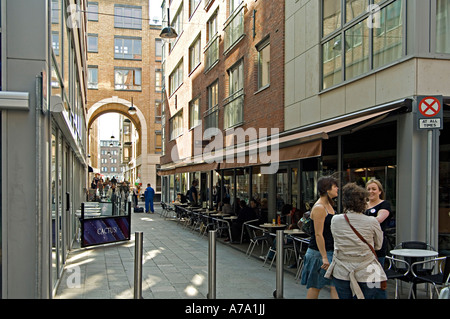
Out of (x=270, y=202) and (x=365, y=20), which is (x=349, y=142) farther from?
(x=270, y=202)

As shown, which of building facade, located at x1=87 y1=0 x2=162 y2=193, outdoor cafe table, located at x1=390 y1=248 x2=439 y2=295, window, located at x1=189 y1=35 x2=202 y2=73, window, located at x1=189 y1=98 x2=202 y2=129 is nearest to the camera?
outdoor cafe table, located at x1=390 y1=248 x2=439 y2=295

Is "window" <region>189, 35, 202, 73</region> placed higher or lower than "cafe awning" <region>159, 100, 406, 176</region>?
higher

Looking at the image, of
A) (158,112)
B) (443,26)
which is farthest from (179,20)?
(443,26)

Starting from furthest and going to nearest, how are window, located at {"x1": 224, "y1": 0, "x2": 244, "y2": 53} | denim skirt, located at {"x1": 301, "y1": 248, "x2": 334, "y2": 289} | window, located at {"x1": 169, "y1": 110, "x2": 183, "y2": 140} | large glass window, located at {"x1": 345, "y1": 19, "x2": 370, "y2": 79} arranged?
window, located at {"x1": 169, "y1": 110, "x2": 183, "y2": 140} → window, located at {"x1": 224, "y1": 0, "x2": 244, "y2": 53} → large glass window, located at {"x1": 345, "y1": 19, "x2": 370, "y2": 79} → denim skirt, located at {"x1": 301, "y1": 248, "x2": 334, "y2": 289}

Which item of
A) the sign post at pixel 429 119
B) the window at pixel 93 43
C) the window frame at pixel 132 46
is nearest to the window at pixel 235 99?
the sign post at pixel 429 119

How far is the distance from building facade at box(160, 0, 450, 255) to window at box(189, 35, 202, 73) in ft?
19.8

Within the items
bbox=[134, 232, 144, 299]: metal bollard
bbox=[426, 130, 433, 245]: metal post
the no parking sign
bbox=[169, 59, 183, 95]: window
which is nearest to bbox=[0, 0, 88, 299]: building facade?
bbox=[134, 232, 144, 299]: metal bollard

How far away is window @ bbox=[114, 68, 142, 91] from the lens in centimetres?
4253

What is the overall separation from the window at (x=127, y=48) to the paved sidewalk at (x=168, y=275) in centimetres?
3341

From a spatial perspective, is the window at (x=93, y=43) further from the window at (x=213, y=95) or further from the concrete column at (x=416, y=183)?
the concrete column at (x=416, y=183)

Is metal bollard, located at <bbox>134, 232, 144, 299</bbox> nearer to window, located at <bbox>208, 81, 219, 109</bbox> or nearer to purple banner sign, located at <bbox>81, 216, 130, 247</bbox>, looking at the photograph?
purple banner sign, located at <bbox>81, 216, 130, 247</bbox>

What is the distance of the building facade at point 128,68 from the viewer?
42.1 metres

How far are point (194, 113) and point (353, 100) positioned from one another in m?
15.3

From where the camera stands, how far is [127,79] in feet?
141
